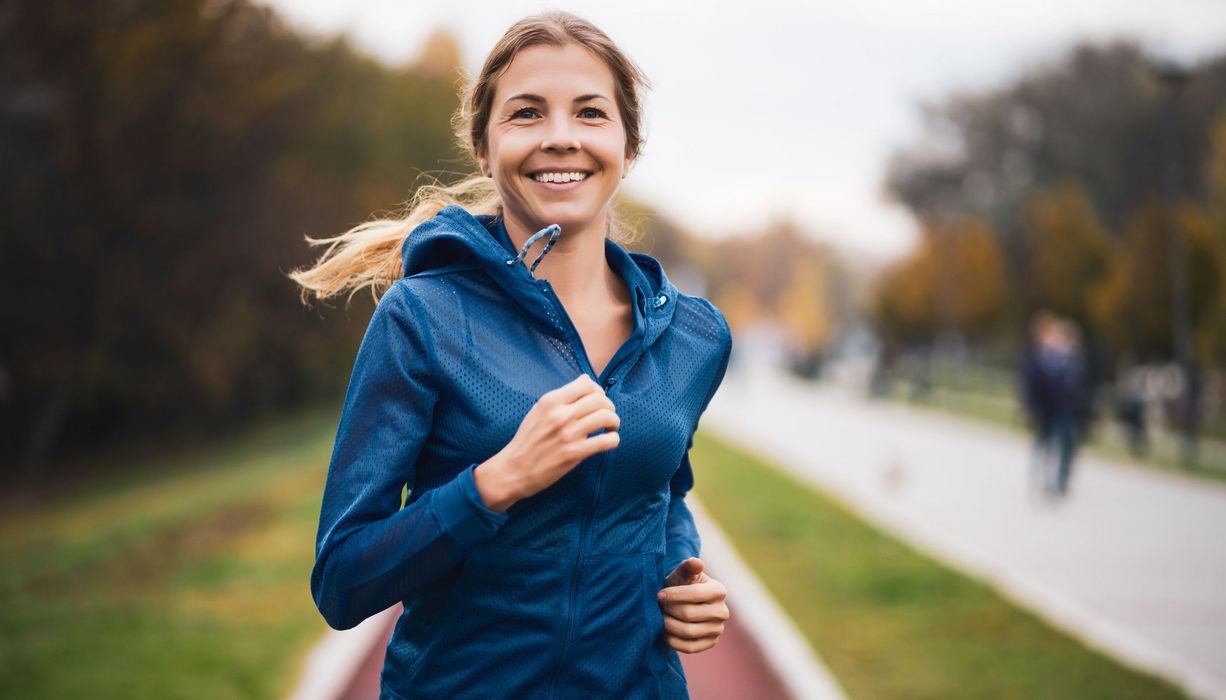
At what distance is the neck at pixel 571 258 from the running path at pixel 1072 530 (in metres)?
5.29

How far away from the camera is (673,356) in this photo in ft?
6.70

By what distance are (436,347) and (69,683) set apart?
5.29 metres

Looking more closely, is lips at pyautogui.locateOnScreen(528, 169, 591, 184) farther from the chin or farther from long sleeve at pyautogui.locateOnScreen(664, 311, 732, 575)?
long sleeve at pyautogui.locateOnScreen(664, 311, 732, 575)

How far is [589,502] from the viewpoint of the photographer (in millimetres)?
1861

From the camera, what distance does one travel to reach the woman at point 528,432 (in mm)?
1716

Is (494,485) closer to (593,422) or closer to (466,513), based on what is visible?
(466,513)

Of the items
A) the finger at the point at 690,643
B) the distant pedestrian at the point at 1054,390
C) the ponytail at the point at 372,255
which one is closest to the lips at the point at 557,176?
the ponytail at the point at 372,255

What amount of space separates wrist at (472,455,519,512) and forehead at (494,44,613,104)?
68 centimetres

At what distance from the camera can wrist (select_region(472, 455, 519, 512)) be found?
5.45ft

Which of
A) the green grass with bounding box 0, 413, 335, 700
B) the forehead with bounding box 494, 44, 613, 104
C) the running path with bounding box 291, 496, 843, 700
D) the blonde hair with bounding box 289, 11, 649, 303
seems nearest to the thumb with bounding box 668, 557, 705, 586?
the blonde hair with bounding box 289, 11, 649, 303

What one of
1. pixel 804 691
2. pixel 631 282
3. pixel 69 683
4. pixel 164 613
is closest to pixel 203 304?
pixel 164 613

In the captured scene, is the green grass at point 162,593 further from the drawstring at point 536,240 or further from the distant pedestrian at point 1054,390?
the distant pedestrian at point 1054,390

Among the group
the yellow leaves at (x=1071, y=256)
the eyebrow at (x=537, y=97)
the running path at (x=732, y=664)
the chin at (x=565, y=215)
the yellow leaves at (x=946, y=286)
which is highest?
the eyebrow at (x=537, y=97)

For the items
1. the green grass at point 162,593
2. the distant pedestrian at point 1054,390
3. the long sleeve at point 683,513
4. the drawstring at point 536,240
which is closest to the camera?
the drawstring at point 536,240
